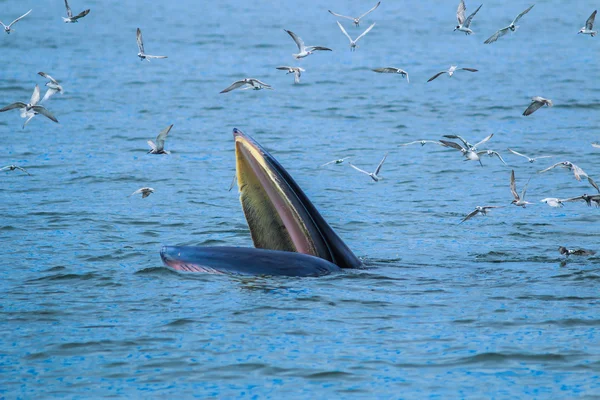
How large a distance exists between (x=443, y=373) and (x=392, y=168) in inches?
438

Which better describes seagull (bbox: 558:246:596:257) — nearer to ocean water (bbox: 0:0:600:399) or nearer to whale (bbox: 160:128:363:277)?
ocean water (bbox: 0:0:600:399)

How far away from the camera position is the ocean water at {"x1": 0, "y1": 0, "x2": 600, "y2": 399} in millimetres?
8906

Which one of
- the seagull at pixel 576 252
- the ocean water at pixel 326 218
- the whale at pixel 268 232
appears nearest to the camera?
the ocean water at pixel 326 218

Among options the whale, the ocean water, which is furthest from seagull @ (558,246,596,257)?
the whale

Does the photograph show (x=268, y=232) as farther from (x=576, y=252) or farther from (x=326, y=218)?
(x=326, y=218)

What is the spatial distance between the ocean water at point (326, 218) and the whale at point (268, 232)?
0.30 metres

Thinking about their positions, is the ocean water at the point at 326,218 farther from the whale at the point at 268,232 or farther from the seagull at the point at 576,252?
the whale at the point at 268,232

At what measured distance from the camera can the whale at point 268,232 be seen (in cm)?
1005

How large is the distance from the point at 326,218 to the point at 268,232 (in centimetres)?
549

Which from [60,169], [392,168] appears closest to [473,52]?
[392,168]

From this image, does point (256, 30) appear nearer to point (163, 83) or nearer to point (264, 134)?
point (163, 83)

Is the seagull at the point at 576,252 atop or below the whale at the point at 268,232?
below

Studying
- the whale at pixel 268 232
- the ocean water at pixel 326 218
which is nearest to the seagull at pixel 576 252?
the ocean water at pixel 326 218

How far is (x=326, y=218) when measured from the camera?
15805 millimetres
